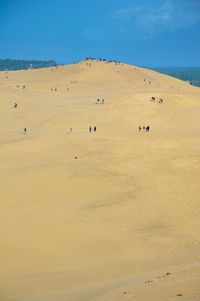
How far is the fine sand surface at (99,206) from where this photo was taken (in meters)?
10.6

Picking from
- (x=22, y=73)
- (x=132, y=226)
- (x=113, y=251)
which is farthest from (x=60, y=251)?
(x=22, y=73)

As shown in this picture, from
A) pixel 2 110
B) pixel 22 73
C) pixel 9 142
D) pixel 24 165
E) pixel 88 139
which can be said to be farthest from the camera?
pixel 22 73

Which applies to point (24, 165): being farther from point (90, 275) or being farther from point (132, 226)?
point (90, 275)

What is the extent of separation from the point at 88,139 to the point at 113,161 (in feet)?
19.4

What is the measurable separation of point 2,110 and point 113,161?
19.6 m

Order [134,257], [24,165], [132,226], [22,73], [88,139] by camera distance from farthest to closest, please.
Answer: [22,73] → [88,139] → [24,165] → [132,226] → [134,257]

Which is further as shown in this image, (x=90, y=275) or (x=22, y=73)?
(x=22, y=73)

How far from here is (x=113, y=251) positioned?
12.7 metres

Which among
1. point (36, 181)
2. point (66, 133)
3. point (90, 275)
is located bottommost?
point (90, 275)

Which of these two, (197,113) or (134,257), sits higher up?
(197,113)

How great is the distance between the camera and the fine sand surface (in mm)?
10555

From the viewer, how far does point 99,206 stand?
16672mm

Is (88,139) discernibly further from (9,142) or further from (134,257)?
(134,257)

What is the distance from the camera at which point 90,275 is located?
11078mm
